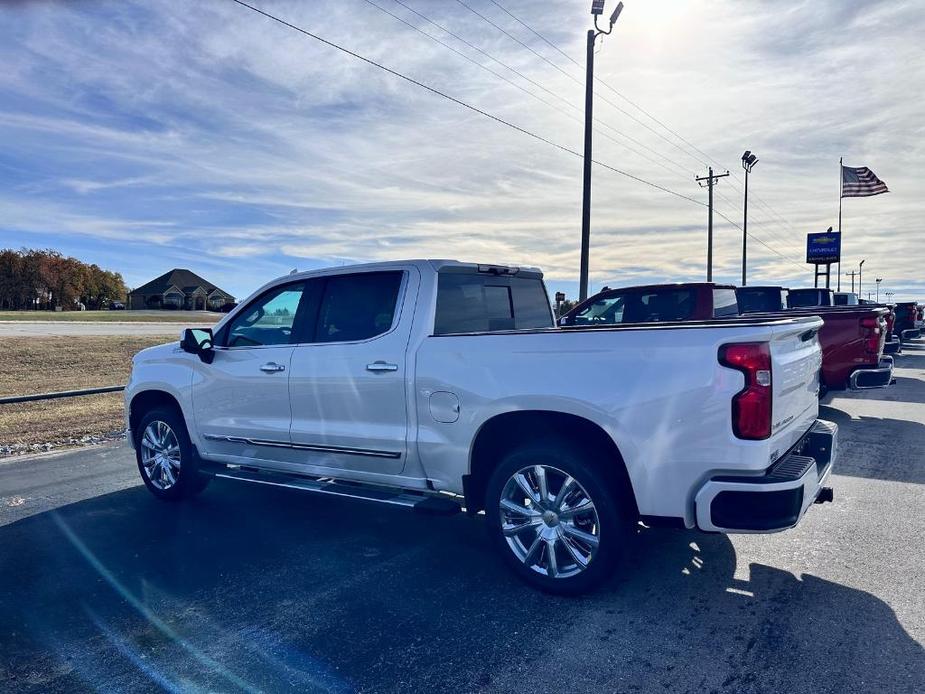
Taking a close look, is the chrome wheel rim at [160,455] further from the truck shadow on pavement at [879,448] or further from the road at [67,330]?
the road at [67,330]

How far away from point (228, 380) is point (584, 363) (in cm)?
314

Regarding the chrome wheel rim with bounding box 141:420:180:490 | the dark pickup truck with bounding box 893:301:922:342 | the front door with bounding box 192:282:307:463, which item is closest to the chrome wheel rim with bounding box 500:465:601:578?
the front door with bounding box 192:282:307:463

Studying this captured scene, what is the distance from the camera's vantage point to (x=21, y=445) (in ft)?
28.7

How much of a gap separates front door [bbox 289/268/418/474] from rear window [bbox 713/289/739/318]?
684cm

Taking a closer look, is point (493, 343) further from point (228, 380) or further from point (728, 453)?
point (228, 380)

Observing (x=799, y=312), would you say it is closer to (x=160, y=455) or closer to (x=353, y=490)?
(x=353, y=490)

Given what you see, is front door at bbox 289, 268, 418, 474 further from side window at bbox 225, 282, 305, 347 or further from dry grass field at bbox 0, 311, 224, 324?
dry grass field at bbox 0, 311, 224, 324

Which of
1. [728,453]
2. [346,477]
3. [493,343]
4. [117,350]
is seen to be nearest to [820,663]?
[728,453]

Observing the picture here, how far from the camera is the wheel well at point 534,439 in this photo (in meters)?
4.04

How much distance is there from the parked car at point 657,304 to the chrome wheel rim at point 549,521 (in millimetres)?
6485

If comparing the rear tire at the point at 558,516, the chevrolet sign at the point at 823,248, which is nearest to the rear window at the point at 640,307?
the rear tire at the point at 558,516

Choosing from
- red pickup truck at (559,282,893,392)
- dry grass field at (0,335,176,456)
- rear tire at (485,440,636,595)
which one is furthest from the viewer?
red pickup truck at (559,282,893,392)

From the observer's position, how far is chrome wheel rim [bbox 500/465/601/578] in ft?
13.4

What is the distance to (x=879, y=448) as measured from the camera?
807 centimetres
